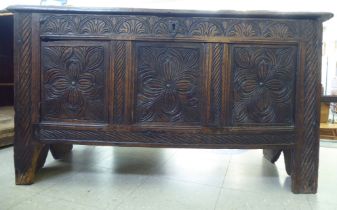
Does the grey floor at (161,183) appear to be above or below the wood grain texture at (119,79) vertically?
below

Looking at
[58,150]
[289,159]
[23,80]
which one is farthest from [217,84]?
[58,150]

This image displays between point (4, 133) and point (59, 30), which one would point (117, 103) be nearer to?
point (59, 30)

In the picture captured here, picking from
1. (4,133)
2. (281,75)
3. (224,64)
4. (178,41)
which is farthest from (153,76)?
(4,133)

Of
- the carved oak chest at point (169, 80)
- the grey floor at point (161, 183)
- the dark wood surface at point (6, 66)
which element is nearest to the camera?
the grey floor at point (161, 183)

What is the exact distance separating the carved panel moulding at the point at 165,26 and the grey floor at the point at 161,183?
2.36 feet

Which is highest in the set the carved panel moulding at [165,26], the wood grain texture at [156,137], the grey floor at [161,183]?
the carved panel moulding at [165,26]

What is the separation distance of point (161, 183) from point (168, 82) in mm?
509

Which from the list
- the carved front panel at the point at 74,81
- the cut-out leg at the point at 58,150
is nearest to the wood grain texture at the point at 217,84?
the carved front panel at the point at 74,81

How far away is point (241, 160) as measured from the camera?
1.68m

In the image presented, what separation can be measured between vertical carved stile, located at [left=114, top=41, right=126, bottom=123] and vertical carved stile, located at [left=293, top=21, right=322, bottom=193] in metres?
0.83

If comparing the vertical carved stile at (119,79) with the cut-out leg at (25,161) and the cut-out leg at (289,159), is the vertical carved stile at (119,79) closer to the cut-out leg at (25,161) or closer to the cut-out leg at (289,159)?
the cut-out leg at (25,161)

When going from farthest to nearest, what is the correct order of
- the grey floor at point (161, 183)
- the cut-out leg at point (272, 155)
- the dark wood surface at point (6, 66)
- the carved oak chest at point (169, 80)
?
the dark wood surface at point (6, 66), the cut-out leg at point (272, 155), the carved oak chest at point (169, 80), the grey floor at point (161, 183)

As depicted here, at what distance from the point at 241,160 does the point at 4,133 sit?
1658 millimetres

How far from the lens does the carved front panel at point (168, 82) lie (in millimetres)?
1195
